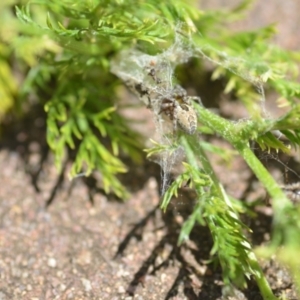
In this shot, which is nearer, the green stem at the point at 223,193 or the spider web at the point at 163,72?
the green stem at the point at 223,193

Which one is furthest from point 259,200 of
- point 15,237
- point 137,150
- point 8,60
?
point 8,60

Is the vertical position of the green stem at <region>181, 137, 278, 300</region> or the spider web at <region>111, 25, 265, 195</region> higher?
the spider web at <region>111, 25, 265, 195</region>

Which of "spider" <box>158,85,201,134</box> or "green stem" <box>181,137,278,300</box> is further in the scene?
"spider" <box>158,85,201,134</box>

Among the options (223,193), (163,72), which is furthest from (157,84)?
(223,193)

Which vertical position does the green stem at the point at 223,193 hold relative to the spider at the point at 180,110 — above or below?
below
